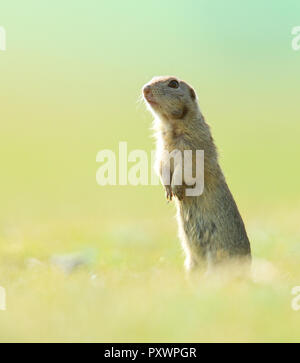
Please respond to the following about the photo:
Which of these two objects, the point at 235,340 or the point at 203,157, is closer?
the point at 235,340

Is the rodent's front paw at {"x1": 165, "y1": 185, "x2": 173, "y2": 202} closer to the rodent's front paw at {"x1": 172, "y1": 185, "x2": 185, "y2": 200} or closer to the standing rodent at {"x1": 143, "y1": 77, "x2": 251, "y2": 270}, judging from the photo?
the standing rodent at {"x1": 143, "y1": 77, "x2": 251, "y2": 270}

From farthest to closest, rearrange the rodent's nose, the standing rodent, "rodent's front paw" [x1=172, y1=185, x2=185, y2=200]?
the rodent's nose → "rodent's front paw" [x1=172, y1=185, x2=185, y2=200] → the standing rodent

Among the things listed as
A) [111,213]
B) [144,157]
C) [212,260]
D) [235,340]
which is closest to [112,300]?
[235,340]

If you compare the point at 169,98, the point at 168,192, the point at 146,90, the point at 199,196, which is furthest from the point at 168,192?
the point at 146,90

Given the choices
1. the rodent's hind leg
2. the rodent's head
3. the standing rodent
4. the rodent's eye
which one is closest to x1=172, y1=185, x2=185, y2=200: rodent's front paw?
the standing rodent

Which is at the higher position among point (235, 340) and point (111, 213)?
point (111, 213)

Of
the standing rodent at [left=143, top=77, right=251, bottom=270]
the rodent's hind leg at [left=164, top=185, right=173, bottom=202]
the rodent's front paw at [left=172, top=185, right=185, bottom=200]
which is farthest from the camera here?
the rodent's hind leg at [left=164, top=185, right=173, bottom=202]

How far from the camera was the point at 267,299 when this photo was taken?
303 inches

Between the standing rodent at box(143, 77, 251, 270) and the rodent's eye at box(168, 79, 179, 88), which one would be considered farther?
the rodent's eye at box(168, 79, 179, 88)

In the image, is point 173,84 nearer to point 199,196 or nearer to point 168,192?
point 168,192

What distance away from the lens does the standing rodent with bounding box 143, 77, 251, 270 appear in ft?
34.2

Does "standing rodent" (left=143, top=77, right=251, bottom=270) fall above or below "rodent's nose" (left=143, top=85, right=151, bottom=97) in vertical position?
below

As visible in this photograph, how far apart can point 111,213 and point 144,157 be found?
10.5 m
